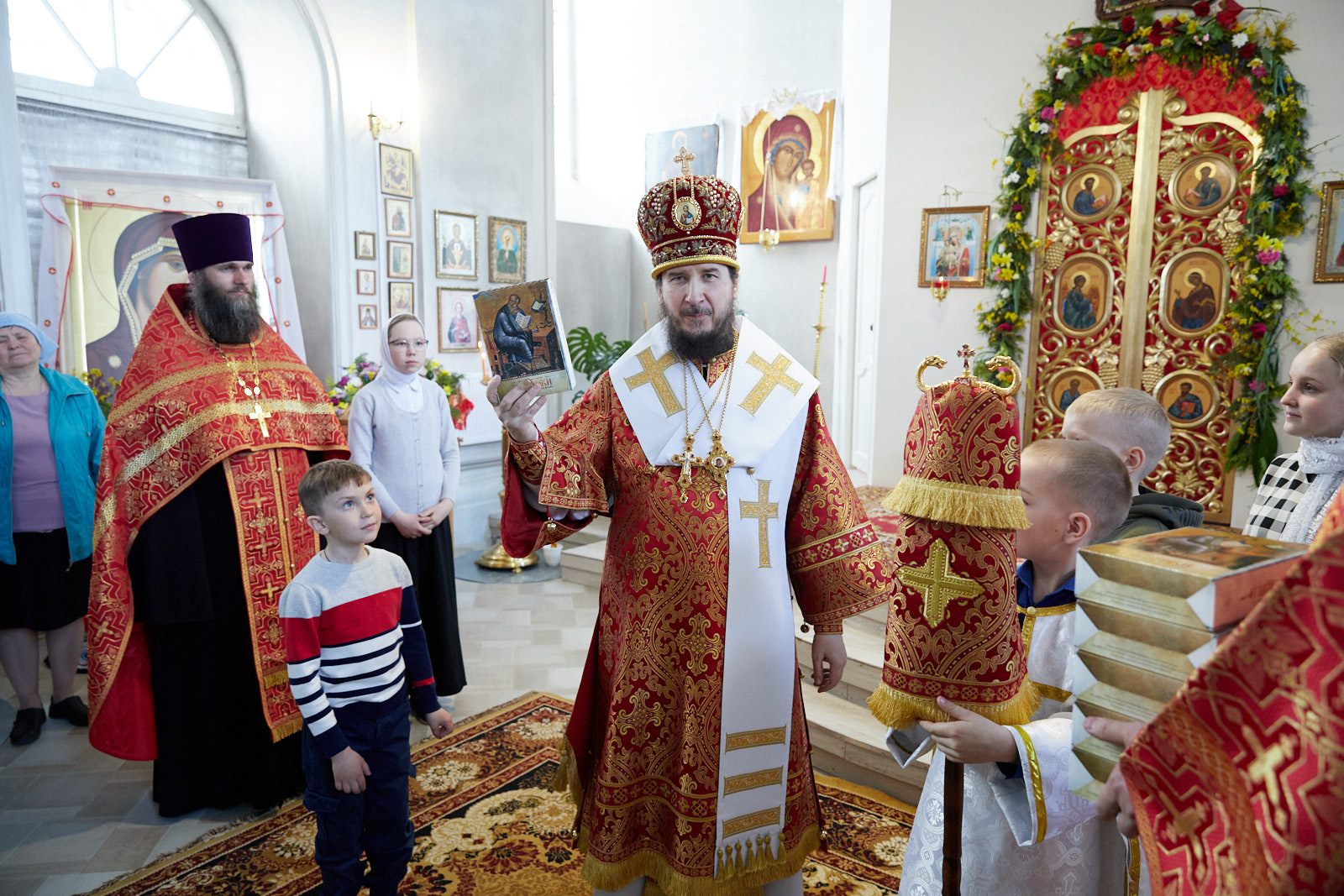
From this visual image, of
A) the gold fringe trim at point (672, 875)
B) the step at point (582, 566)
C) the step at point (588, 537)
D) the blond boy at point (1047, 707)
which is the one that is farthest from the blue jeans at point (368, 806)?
the step at point (588, 537)

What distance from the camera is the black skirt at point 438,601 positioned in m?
4.12

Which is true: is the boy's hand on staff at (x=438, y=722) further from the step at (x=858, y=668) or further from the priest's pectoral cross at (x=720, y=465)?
the step at (x=858, y=668)

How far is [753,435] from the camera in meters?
2.27

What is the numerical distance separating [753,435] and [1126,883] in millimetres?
1298

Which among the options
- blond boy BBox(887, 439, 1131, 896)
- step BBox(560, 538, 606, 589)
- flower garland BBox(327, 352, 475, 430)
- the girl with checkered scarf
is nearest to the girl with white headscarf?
flower garland BBox(327, 352, 475, 430)

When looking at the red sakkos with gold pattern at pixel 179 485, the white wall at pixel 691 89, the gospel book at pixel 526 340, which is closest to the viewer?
the gospel book at pixel 526 340

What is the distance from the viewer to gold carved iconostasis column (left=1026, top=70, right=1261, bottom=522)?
20.6ft

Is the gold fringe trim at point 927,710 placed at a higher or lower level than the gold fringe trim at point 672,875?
higher

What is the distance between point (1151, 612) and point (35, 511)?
4.71 metres

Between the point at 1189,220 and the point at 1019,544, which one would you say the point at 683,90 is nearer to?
the point at 1189,220

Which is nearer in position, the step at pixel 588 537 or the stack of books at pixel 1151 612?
the stack of books at pixel 1151 612

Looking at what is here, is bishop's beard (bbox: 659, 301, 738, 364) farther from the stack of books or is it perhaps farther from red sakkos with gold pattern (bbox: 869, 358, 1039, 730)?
the stack of books

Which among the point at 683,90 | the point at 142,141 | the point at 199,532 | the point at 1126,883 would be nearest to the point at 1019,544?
the point at 1126,883

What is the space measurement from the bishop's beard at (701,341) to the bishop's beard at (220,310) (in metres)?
1.95
